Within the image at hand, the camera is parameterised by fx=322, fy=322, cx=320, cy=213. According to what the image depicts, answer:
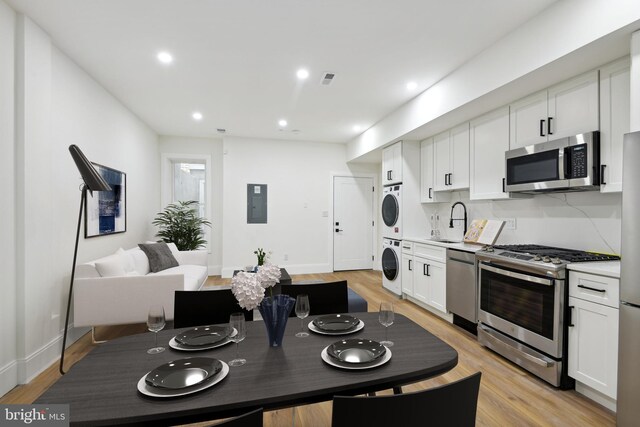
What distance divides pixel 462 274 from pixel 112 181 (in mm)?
4124

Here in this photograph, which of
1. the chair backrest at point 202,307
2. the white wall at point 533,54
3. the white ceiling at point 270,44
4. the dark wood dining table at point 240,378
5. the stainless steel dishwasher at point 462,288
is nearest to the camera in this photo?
the dark wood dining table at point 240,378

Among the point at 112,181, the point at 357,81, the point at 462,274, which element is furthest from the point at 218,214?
the point at 462,274

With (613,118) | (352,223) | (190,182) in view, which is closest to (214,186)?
(190,182)

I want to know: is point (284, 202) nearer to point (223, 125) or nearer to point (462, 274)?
point (223, 125)

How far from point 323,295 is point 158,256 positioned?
2910 mm

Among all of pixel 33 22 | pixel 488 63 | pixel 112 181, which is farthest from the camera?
pixel 112 181

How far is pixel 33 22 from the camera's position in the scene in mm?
2459

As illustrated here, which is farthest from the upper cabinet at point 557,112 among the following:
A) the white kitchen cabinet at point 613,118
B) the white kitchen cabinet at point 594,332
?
the white kitchen cabinet at point 594,332

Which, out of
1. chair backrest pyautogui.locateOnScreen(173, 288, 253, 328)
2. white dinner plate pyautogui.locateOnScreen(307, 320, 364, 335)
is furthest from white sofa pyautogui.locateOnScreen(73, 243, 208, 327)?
white dinner plate pyautogui.locateOnScreen(307, 320, 364, 335)

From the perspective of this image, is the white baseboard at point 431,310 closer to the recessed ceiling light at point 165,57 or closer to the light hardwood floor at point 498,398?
the light hardwood floor at point 498,398

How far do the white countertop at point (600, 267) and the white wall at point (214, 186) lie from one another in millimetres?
5387

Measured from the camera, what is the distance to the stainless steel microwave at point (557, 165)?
2.31 meters

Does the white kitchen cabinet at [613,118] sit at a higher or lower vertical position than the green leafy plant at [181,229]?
→ higher

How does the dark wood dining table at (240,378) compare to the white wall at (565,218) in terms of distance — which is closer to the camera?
the dark wood dining table at (240,378)
